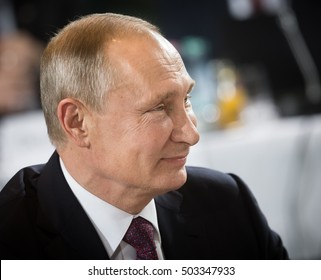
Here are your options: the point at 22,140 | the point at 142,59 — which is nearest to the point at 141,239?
the point at 142,59

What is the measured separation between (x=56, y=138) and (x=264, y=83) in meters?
1.61

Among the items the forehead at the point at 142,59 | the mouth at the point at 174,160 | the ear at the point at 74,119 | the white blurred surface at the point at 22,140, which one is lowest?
the white blurred surface at the point at 22,140

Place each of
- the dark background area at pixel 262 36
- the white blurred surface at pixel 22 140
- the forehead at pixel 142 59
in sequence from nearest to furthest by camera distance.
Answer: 1. the forehead at pixel 142 59
2. the white blurred surface at pixel 22 140
3. the dark background area at pixel 262 36

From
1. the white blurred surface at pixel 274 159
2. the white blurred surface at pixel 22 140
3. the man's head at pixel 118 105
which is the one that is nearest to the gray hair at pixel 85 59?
the man's head at pixel 118 105

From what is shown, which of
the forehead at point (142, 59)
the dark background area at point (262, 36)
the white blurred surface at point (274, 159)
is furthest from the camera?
the dark background area at point (262, 36)

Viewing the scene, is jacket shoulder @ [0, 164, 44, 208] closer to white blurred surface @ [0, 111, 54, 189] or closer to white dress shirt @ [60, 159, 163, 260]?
white dress shirt @ [60, 159, 163, 260]

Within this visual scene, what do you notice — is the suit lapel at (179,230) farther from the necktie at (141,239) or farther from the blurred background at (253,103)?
the blurred background at (253,103)

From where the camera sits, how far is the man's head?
0.95 metres

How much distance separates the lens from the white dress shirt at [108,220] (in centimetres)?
106

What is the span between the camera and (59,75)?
3.17 ft

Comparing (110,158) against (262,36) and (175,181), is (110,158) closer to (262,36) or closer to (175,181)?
(175,181)

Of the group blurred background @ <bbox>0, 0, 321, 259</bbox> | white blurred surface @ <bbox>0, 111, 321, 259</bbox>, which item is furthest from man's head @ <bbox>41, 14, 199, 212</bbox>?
white blurred surface @ <bbox>0, 111, 321, 259</bbox>

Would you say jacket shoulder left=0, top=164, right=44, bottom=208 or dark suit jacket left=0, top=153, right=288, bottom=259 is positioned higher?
jacket shoulder left=0, top=164, right=44, bottom=208

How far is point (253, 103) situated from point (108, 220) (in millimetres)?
1399
